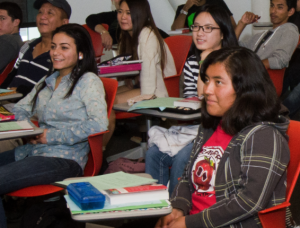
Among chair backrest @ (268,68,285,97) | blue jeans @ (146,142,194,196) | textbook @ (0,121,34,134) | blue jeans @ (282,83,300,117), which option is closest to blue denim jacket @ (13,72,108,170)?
textbook @ (0,121,34,134)

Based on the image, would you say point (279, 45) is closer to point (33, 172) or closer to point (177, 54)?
point (177, 54)

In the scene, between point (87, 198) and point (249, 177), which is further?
point (249, 177)

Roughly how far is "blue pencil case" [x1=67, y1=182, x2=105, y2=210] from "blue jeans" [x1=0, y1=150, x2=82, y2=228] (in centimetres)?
90

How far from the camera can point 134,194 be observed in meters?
1.00

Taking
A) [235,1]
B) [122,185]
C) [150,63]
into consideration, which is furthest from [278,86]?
[235,1]

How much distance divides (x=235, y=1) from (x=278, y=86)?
297 cm

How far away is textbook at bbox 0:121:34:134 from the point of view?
1.69m

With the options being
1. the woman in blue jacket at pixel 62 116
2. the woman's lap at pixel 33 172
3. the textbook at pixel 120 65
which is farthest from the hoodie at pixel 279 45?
the woman's lap at pixel 33 172

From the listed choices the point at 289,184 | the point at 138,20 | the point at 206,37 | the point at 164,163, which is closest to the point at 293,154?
the point at 289,184

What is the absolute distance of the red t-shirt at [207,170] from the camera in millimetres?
1362

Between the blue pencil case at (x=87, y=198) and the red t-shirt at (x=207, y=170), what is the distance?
19.8 inches

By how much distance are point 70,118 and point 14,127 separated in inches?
15.0

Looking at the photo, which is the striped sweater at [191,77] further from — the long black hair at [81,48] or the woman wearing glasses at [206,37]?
the long black hair at [81,48]

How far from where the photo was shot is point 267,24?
13.5 ft
